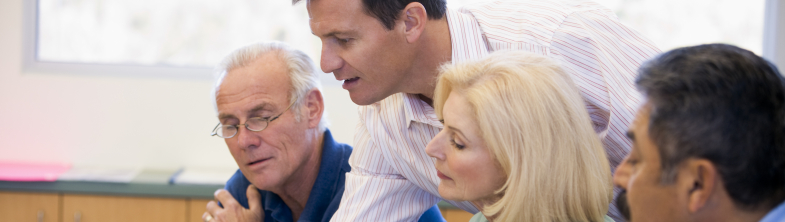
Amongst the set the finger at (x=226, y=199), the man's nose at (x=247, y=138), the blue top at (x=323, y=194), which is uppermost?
the man's nose at (x=247, y=138)

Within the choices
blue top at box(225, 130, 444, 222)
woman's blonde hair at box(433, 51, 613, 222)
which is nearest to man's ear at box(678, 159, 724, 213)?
woman's blonde hair at box(433, 51, 613, 222)

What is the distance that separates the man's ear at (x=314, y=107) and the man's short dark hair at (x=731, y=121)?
4.45 ft

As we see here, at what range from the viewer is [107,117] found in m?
3.25

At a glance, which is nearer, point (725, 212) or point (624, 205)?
point (725, 212)

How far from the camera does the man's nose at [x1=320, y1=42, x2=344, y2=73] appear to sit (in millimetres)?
1407

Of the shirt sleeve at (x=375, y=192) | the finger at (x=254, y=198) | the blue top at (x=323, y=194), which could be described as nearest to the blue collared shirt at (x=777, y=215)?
the shirt sleeve at (x=375, y=192)

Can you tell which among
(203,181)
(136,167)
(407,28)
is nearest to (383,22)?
(407,28)

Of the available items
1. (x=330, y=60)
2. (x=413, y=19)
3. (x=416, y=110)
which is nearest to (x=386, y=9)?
(x=413, y=19)

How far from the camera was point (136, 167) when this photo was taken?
323cm

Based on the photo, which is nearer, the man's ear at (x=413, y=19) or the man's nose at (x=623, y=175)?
the man's nose at (x=623, y=175)

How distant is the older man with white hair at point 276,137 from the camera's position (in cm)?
185

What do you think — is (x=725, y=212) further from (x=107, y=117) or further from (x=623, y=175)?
(x=107, y=117)

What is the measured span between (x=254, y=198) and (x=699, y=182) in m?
1.51

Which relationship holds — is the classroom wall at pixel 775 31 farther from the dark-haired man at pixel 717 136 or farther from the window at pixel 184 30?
the dark-haired man at pixel 717 136
